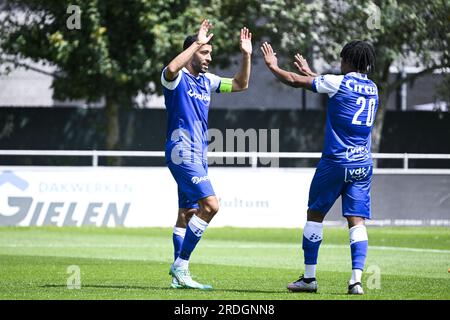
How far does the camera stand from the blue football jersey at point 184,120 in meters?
10.4

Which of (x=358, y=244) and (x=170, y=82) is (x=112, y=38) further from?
A: (x=358, y=244)

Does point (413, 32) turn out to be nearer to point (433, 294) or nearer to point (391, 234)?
point (391, 234)

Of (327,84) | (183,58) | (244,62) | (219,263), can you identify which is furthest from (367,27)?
(183,58)

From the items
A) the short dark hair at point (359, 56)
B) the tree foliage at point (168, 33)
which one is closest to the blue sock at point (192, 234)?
the short dark hair at point (359, 56)

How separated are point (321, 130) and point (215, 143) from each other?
355 centimetres

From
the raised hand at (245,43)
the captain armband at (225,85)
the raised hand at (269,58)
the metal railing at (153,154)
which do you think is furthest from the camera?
the metal railing at (153,154)

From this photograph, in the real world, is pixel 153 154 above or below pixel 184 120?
below

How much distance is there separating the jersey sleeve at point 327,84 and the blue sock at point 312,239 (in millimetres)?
1250

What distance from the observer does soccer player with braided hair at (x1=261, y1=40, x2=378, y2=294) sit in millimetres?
9977

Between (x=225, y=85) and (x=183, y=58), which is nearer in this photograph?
(x=183, y=58)

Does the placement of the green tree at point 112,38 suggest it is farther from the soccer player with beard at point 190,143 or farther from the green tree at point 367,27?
the soccer player with beard at point 190,143

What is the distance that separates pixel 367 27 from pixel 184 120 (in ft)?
48.2

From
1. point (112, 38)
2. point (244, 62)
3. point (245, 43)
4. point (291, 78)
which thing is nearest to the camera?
point (291, 78)

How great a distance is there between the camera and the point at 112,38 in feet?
80.0
